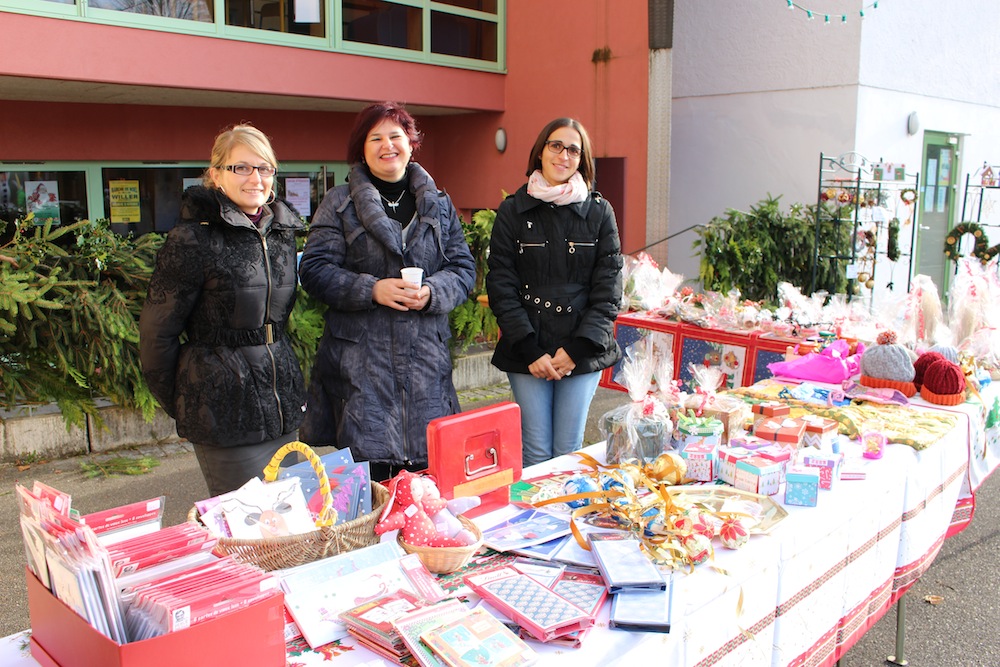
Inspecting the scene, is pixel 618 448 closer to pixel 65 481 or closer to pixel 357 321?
pixel 357 321

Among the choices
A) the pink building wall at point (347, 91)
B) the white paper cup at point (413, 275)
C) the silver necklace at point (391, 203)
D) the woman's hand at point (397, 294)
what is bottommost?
the woman's hand at point (397, 294)

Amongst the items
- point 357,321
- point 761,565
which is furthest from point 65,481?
point 761,565

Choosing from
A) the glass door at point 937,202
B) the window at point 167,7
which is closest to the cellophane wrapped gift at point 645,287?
the window at point 167,7

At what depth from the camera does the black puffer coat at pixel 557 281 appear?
136 inches

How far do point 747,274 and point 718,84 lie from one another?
4.08 meters

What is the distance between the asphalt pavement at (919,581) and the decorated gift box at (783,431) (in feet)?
3.32

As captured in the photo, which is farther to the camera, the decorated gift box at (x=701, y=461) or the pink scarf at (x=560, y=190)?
the pink scarf at (x=560, y=190)

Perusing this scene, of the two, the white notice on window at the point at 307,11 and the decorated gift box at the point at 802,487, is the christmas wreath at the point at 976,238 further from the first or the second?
the white notice on window at the point at 307,11

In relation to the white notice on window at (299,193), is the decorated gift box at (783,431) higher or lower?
lower

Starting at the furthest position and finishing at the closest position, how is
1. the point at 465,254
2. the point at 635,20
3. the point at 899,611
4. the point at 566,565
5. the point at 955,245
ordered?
the point at 635,20
the point at 955,245
the point at 465,254
the point at 899,611
the point at 566,565

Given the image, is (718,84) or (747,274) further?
(718,84)

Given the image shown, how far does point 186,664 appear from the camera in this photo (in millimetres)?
1315

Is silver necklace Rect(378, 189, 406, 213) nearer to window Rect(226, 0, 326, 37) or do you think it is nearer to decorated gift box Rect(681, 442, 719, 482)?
decorated gift box Rect(681, 442, 719, 482)

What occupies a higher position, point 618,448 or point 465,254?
point 465,254
